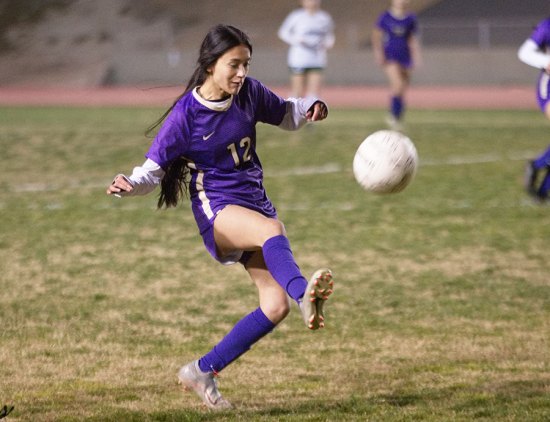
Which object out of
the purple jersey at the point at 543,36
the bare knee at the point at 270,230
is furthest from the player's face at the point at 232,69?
the purple jersey at the point at 543,36

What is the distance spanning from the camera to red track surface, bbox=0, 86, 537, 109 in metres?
24.4

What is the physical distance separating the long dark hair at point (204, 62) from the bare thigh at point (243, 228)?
31 cm

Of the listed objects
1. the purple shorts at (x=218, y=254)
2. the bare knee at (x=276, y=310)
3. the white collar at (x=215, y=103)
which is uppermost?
the white collar at (x=215, y=103)

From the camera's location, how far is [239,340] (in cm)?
443

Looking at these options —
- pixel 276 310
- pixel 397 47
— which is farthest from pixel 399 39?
pixel 276 310

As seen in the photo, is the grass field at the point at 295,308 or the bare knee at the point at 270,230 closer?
the bare knee at the point at 270,230

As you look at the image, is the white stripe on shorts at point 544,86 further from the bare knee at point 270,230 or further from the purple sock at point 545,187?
the bare knee at point 270,230

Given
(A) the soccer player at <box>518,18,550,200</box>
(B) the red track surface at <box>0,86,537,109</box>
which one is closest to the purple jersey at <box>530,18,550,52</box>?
(A) the soccer player at <box>518,18,550,200</box>

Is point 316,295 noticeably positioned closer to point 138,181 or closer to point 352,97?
point 138,181

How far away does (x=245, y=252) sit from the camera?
183 inches

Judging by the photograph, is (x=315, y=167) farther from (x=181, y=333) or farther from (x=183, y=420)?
(x=183, y=420)

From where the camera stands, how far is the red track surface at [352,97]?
24438 mm

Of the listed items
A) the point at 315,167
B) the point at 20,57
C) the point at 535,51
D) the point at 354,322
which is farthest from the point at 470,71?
the point at 354,322

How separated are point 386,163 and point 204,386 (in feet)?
4.28
